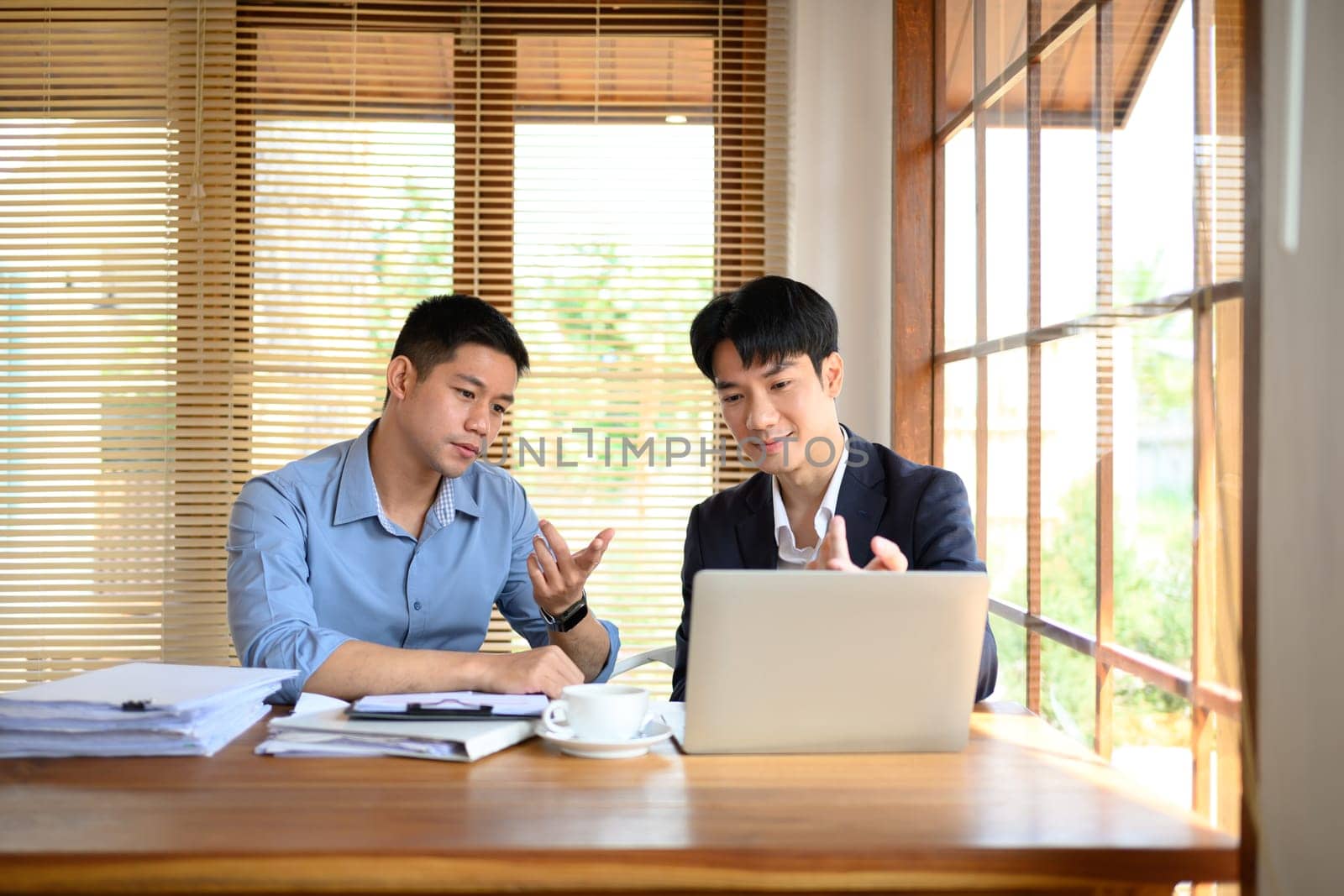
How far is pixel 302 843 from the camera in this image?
103 centimetres

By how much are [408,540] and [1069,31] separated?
1651 mm

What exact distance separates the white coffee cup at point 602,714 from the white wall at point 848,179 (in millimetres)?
1817

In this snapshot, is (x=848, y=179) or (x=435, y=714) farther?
(x=848, y=179)

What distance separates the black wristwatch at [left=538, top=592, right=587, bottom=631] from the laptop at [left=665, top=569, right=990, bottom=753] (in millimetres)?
739

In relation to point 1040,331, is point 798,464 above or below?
below

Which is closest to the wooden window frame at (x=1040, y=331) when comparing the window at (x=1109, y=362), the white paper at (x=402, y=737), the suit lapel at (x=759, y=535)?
the window at (x=1109, y=362)

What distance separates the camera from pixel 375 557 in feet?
7.34

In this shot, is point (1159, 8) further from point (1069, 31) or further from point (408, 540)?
point (408, 540)

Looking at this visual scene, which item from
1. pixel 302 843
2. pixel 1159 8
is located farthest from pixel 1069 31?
pixel 302 843

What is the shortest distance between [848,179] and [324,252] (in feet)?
5.16

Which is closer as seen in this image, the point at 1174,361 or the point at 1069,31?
the point at 1174,361

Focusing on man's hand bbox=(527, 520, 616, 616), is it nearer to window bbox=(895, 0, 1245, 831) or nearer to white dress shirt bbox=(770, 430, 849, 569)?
white dress shirt bbox=(770, 430, 849, 569)

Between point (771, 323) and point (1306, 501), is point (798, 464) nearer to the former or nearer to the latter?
point (771, 323)

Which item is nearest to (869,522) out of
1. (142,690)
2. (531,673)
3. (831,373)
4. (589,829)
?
(831,373)
